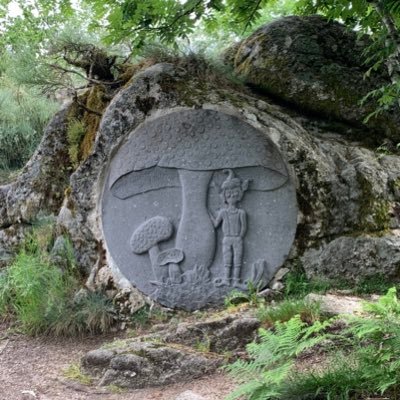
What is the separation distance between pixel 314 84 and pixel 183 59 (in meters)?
1.47

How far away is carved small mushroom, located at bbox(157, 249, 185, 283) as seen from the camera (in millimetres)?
5672

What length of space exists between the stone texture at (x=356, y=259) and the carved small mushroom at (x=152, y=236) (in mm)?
1351

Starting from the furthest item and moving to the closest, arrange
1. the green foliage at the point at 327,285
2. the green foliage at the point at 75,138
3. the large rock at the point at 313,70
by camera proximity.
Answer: the green foliage at the point at 75,138
the large rock at the point at 313,70
the green foliage at the point at 327,285

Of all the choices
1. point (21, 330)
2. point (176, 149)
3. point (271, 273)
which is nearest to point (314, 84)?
point (176, 149)

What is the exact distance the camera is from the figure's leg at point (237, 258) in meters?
5.54

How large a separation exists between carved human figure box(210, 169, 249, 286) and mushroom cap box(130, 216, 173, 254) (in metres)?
0.53

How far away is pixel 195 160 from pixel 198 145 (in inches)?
5.8

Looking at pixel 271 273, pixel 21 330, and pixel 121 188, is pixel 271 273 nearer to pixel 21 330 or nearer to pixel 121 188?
pixel 121 188

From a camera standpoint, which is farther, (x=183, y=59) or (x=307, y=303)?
(x=183, y=59)

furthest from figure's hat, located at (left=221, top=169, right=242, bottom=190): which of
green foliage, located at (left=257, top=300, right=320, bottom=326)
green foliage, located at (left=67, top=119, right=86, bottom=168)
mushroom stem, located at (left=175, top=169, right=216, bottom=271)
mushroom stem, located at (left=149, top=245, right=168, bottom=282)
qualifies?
green foliage, located at (left=67, top=119, right=86, bottom=168)

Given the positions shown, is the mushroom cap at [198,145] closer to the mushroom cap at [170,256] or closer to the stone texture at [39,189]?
the mushroom cap at [170,256]

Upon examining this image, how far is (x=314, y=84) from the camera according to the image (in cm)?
654

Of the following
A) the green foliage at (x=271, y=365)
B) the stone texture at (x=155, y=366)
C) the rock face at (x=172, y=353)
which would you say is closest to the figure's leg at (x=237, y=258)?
the rock face at (x=172, y=353)

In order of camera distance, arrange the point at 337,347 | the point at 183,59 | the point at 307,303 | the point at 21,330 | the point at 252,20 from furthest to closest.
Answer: the point at 183,59
the point at 21,330
the point at 252,20
the point at 307,303
the point at 337,347
